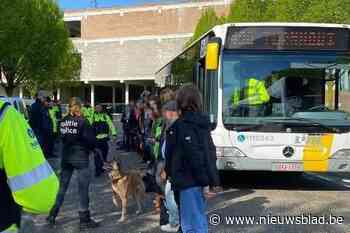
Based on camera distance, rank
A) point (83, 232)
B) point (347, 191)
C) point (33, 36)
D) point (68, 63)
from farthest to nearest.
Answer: point (68, 63) → point (33, 36) → point (347, 191) → point (83, 232)

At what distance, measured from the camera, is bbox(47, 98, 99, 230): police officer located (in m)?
8.07

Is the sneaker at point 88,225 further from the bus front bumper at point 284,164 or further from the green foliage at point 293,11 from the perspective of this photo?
the green foliage at point 293,11

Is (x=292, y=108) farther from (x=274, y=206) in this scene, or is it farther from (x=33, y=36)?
(x=33, y=36)

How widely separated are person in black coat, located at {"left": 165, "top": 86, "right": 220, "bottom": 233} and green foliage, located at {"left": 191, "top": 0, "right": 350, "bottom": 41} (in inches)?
573

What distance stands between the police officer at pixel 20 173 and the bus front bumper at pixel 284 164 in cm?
788

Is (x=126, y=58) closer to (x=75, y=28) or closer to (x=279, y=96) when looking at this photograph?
(x=75, y=28)

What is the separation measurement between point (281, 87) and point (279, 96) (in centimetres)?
17

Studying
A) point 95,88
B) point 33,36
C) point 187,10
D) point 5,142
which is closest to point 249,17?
point 33,36

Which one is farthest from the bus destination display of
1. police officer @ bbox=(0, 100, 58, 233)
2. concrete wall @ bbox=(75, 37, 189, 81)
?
concrete wall @ bbox=(75, 37, 189, 81)

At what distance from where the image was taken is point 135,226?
26.7 ft

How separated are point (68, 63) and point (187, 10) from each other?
20.7 metres

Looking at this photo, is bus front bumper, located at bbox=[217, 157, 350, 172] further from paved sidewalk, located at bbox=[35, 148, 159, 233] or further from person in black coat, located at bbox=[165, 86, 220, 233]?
person in black coat, located at bbox=[165, 86, 220, 233]

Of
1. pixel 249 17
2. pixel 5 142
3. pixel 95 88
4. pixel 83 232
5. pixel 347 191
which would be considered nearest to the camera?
pixel 5 142

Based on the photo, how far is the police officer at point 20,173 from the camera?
8.61 feet
